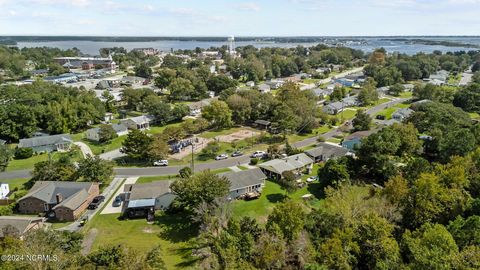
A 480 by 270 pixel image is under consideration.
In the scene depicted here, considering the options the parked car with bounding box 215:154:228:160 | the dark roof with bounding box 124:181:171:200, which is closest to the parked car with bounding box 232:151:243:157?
the parked car with bounding box 215:154:228:160

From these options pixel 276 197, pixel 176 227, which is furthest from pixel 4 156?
pixel 276 197

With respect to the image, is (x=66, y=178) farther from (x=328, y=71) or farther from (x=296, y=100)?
(x=328, y=71)

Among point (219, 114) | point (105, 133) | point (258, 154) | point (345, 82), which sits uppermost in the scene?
point (219, 114)

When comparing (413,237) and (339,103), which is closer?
(413,237)

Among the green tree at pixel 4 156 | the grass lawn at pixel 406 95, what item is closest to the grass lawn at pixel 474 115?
the grass lawn at pixel 406 95

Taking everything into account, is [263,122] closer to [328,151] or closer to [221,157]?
[221,157]

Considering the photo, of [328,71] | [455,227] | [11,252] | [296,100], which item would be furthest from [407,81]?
[11,252]

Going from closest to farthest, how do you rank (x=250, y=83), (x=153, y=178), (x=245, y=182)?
(x=245, y=182) → (x=153, y=178) → (x=250, y=83)
